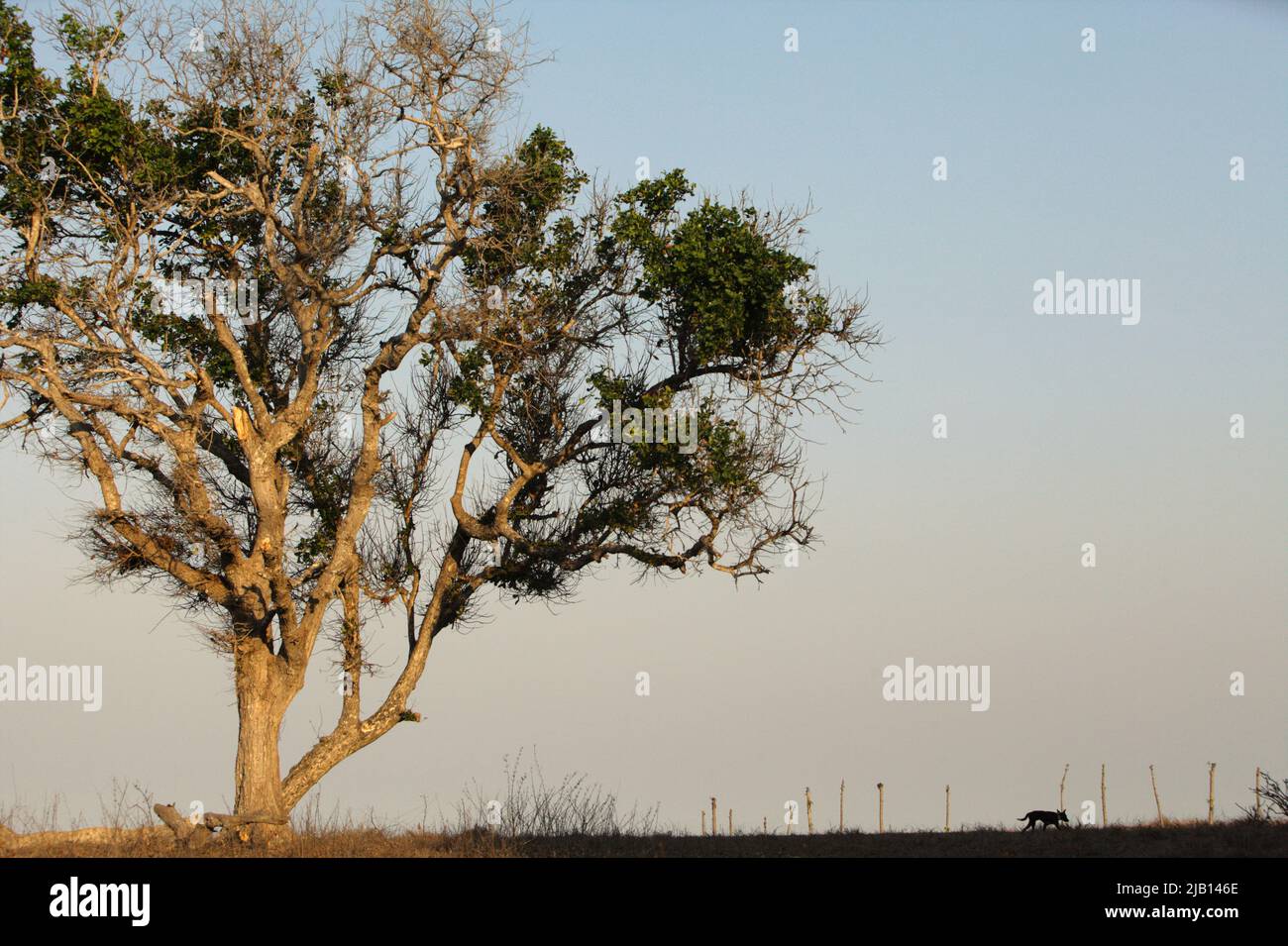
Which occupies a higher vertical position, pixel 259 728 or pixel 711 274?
pixel 711 274

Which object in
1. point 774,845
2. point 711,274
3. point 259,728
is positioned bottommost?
point 774,845

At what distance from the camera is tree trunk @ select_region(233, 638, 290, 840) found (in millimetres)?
23891

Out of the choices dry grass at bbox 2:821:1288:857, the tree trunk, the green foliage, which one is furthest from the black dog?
the tree trunk

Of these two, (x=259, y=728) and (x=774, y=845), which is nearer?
(x=774, y=845)

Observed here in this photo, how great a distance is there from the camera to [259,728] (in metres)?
24.2

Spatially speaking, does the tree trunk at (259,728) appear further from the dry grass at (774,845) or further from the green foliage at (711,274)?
the green foliage at (711,274)

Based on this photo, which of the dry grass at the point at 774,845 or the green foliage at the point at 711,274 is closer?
the dry grass at the point at 774,845

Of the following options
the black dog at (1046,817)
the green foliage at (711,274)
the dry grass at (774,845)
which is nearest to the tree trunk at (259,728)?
the dry grass at (774,845)

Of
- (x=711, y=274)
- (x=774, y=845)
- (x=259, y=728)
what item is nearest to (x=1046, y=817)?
(x=774, y=845)

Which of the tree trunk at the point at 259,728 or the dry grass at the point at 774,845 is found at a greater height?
the tree trunk at the point at 259,728

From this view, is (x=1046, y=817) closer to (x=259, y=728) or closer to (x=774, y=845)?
(x=774, y=845)

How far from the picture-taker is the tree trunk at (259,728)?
23.9m
